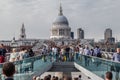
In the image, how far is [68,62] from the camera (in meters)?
37.2

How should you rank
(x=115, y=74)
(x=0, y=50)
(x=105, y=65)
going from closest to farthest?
(x=115, y=74)
(x=105, y=65)
(x=0, y=50)

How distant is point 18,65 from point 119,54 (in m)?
3.85

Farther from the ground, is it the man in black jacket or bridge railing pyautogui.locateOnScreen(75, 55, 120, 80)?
the man in black jacket

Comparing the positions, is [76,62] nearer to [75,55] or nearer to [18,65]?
[75,55]

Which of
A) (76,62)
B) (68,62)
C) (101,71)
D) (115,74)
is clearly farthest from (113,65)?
(68,62)

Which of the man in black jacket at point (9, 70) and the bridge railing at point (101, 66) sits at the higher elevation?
the man in black jacket at point (9, 70)

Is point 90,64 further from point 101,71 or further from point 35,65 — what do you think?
point 101,71

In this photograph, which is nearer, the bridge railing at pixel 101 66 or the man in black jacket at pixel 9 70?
the man in black jacket at pixel 9 70

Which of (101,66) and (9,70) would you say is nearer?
(9,70)

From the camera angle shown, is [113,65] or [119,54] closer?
[113,65]

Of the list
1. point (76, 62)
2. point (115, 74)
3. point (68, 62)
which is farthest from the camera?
point (68, 62)

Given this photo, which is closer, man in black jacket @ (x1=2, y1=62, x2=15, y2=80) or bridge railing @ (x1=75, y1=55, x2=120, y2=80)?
man in black jacket @ (x1=2, y1=62, x2=15, y2=80)

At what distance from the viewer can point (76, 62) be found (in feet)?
114

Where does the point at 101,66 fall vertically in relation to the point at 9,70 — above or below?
below
